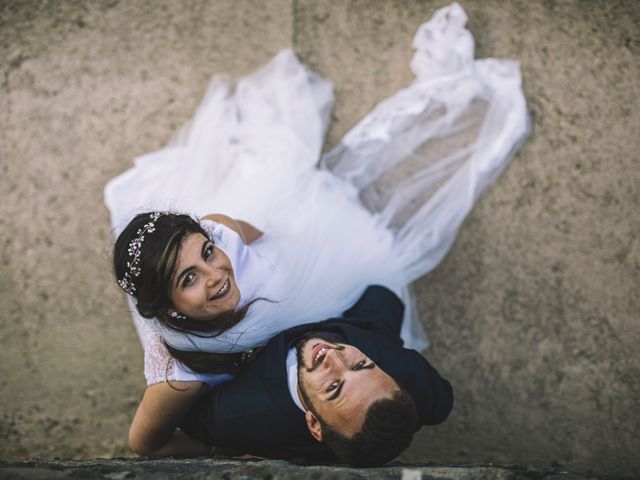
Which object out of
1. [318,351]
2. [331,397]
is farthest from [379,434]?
[318,351]

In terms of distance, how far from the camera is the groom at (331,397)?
6.09ft

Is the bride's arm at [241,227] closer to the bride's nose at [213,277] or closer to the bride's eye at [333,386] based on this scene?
the bride's nose at [213,277]

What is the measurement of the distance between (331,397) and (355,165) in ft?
5.07

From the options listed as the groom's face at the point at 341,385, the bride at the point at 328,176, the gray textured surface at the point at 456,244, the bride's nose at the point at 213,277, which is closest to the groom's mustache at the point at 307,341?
the groom's face at the point at 341,385

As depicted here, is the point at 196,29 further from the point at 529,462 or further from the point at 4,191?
the point at 529,462

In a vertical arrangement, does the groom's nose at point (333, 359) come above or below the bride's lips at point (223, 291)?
below

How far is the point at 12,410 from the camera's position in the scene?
3045 millimetres

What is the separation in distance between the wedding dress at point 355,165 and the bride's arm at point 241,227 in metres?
0.07

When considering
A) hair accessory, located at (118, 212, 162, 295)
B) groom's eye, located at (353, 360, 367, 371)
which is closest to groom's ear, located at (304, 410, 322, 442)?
groom's eye, located at (353, 360, 367, 371)

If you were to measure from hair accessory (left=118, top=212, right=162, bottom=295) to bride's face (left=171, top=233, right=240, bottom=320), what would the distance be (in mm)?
153

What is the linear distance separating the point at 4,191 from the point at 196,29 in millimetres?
1582

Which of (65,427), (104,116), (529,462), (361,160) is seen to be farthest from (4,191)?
(529,462)

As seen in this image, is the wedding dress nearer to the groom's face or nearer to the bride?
the bride

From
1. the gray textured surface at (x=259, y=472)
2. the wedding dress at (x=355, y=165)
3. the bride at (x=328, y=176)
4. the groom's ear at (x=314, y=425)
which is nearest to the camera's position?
the gray textured surface at (x=259, y=472)
